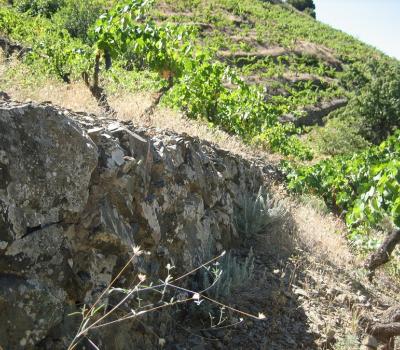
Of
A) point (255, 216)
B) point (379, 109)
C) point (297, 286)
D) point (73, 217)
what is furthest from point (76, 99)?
point (379, 109)

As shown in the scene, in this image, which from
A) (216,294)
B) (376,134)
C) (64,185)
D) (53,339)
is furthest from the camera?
(376,134)

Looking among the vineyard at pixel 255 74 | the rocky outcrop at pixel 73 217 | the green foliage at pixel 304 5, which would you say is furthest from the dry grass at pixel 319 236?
the green foliage at pixel 304 5

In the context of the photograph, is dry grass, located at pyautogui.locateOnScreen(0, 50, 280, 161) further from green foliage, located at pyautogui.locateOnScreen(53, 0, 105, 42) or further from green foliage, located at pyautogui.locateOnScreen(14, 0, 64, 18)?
green foliage, located at pyautogui.locateOnScreen(14, 0, 64, 18)

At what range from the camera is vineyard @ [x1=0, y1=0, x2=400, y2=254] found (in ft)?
19.7

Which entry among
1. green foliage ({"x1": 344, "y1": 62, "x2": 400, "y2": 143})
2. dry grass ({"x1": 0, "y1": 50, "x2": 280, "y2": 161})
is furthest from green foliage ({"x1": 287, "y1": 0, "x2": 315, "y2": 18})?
dry grass ({"x1": 0, "y1": 50, "x2": 280, "y2": 161})

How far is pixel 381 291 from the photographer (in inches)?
213

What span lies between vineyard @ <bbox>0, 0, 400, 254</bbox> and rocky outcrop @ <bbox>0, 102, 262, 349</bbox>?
5.51 ft

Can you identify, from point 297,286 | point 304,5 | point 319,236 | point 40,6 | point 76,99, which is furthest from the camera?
point 304,5

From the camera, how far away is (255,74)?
28.1m

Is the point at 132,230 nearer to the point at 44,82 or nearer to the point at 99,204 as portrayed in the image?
the point at 99,204

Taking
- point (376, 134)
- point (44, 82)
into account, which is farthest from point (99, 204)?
point (376, 134)

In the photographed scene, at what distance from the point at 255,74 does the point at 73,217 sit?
2670 cm

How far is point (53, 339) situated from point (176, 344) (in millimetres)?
991

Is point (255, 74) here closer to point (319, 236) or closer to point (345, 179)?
point (345, 179)
